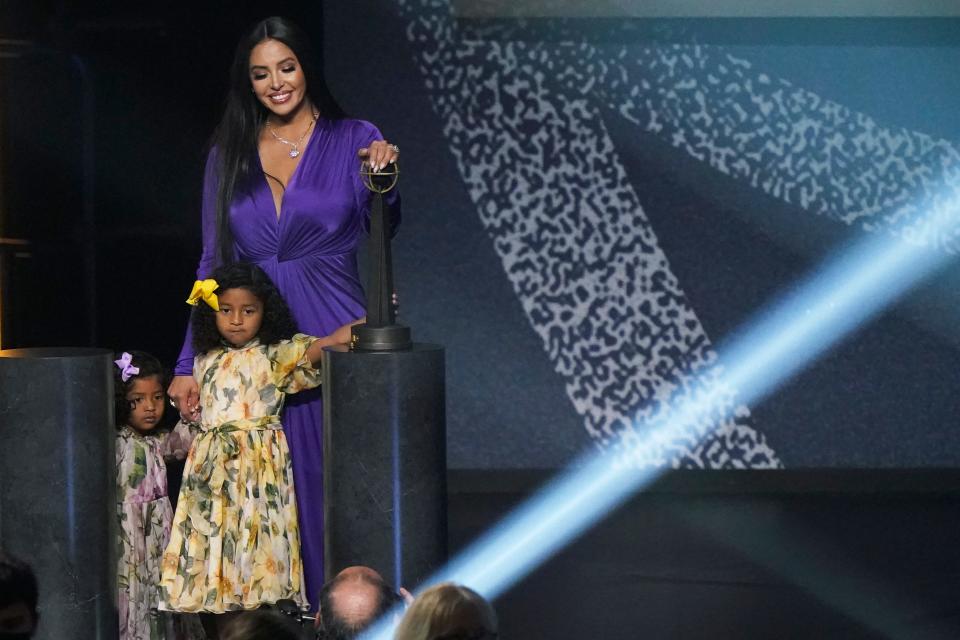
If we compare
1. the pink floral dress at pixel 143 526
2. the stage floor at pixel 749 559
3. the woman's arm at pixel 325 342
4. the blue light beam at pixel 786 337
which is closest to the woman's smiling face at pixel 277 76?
the woman's arm at pixel 325 342

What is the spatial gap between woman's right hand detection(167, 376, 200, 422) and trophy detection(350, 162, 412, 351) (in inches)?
17.2

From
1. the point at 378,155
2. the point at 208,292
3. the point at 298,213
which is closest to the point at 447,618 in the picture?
the point at 378,155

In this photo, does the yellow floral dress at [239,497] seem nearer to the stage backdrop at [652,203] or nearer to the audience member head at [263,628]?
the audience member head at [263,628]

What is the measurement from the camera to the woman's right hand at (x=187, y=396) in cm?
363

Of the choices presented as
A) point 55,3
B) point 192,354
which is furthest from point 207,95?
point 192,354

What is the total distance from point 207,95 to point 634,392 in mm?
1947

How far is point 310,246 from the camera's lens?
3672 millimetres

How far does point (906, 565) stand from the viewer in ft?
16.0

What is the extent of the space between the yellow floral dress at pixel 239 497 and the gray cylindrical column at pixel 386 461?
24 cm

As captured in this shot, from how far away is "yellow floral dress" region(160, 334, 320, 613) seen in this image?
3.49 meters

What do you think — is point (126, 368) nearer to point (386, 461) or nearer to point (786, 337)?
point (386, 461)

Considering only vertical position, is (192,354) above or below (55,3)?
below

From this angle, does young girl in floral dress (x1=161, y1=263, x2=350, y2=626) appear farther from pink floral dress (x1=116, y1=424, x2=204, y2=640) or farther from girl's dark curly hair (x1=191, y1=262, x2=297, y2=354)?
pink floral dress (x1=116, y1=424, x2=204, y2=640)

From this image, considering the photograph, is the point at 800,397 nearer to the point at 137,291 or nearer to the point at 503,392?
the point at 503,392
